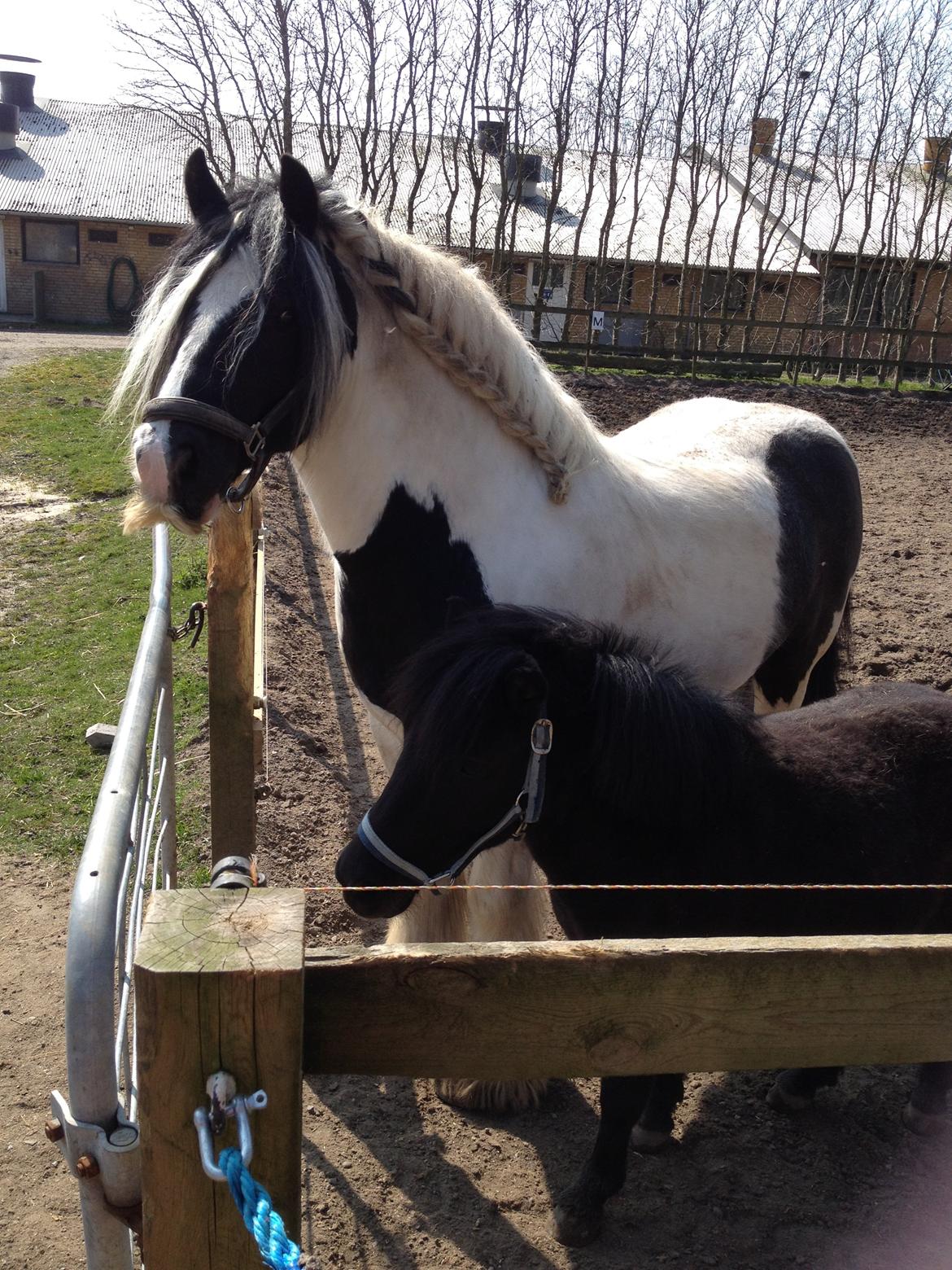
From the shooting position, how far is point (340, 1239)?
8.24 ft

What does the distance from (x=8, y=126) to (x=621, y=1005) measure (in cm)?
3956

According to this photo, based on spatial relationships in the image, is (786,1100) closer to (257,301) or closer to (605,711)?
(605,711)

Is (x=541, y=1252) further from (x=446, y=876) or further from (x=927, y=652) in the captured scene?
(x=927, y=652)

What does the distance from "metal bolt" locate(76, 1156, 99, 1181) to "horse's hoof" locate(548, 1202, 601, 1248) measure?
66.2 inches

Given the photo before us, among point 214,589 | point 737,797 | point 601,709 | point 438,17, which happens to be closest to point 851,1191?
point 737,797

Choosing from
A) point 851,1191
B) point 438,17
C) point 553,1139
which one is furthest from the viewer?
point 438,17

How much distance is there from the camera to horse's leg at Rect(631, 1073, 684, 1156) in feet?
9.07

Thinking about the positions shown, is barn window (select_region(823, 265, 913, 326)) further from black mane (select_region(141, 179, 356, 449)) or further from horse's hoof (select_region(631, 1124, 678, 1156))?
horse's hoof (select_region(631, 1124, 678, 1156))

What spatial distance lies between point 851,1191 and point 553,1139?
831 millimetres

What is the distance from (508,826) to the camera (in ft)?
7.35

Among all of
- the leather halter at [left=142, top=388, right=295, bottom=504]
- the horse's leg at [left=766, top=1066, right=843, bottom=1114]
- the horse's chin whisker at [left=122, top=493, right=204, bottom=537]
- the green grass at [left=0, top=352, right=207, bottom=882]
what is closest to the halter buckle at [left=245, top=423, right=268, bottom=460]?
the leather halter at [left=142, top=388, right=295, bottom=504]

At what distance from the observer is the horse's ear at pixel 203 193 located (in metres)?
2.77

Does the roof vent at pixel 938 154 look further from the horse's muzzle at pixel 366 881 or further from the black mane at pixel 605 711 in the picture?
the horse's muzzle at pixel 366 881

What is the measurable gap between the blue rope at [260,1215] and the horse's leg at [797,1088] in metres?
2.27
